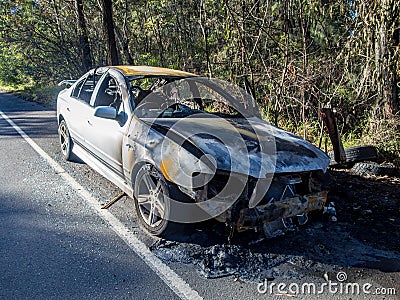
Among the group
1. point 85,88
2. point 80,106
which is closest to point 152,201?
point 80,106

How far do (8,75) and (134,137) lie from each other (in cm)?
3540

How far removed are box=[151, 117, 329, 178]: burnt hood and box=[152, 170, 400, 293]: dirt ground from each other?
717 mm

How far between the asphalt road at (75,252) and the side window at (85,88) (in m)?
1.24

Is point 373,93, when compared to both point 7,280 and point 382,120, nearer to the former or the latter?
point 382,120

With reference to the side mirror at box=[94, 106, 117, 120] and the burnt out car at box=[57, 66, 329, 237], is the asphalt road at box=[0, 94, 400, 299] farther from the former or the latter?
the side mirror at box=[94, 106, 117, 120]

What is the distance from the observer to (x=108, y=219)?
13.8 feet

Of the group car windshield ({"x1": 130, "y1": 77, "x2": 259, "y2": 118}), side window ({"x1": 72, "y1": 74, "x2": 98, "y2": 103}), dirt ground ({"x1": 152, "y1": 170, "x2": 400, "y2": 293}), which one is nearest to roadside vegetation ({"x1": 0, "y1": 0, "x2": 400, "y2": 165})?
car windshield ({"x1": 130, "y1": 77, "x2": 259, "y2": 118})

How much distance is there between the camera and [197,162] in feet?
11.2

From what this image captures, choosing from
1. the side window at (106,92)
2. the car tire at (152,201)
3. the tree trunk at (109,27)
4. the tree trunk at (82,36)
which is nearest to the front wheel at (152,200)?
the car tire at (152,201)

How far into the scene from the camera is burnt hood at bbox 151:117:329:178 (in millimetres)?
3473

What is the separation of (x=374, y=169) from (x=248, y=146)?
300 cm

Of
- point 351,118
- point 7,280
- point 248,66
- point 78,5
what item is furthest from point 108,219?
point 78,5

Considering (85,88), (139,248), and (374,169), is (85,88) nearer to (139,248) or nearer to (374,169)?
(139,248)

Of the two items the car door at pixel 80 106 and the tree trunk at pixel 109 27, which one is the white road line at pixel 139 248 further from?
the tree trunk at pixel 109 27
